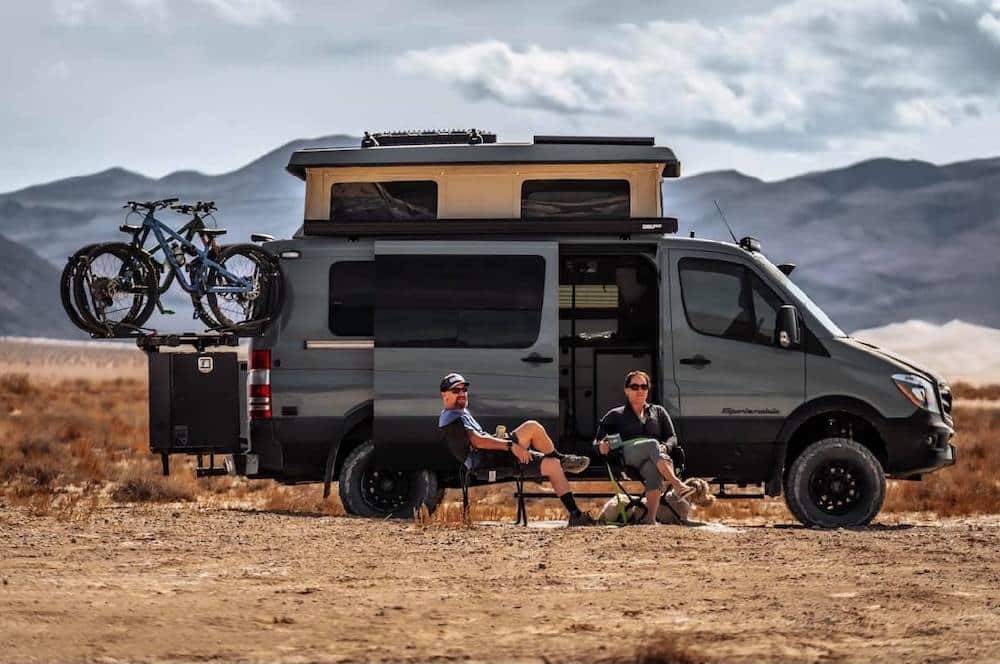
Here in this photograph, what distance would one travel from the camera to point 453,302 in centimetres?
1354

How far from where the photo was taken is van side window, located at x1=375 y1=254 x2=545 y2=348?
44.3ft

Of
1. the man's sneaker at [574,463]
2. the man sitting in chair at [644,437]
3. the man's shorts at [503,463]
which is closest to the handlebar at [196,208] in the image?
the man's shorts at [503,463]

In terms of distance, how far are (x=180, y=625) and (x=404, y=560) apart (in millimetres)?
2607

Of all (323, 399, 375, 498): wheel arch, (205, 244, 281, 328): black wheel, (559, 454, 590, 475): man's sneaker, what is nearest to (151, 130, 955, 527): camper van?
(323, 399, 375, 498): wheel arch

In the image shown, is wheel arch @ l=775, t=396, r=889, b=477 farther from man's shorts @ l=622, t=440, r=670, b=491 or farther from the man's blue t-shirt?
the man's blue t-shirt

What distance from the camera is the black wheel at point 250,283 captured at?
13.6 meters

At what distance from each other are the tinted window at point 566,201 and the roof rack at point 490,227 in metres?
0.24

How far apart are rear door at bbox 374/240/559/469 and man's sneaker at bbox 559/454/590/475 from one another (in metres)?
0.62

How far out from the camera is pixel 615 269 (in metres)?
14.2

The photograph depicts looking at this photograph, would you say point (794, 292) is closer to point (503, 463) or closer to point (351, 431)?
point (503, 463)

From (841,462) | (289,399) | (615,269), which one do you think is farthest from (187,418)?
(841,462)

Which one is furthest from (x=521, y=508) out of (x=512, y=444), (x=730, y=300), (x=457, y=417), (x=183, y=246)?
(x=183, y=246)

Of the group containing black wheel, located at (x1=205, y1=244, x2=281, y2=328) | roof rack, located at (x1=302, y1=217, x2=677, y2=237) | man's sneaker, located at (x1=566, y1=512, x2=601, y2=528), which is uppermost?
roof rack, located at (x1=302, y1=217, x2=677, y2=237)

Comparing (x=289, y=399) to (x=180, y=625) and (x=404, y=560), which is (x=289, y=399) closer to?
(x=404, y=560)
